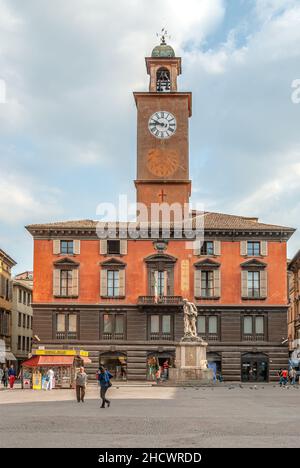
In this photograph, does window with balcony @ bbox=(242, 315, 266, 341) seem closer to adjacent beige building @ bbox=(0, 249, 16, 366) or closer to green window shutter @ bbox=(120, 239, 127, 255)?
green window shutter @ bbox=(120, 239, 127, 255)

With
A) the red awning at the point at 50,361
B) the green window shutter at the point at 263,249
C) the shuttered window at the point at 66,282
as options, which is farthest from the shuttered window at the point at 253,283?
the red awning at the point at 50,361

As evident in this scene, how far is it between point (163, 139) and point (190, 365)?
27.9 metres

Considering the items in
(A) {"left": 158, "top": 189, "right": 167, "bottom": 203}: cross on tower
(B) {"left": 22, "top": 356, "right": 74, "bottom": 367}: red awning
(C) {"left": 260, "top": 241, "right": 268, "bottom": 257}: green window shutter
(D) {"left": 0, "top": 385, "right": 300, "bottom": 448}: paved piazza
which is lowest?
(D) {"left": 0, "top": 385, "right": 300, "bottom": 448}: paved piazza

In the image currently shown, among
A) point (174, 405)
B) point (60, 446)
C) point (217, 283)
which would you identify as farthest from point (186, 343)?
point (60, 446)

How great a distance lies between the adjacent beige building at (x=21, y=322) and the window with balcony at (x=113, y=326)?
24133 millimetres

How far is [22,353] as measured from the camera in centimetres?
9644

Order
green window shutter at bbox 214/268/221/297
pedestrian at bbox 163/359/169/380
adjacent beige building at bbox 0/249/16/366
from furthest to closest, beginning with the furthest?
adjacent beige building at bbox 0/249/16/366, green window shutter at bbox 214/268/221/297, pedestrian at bbox 163/359/169/380

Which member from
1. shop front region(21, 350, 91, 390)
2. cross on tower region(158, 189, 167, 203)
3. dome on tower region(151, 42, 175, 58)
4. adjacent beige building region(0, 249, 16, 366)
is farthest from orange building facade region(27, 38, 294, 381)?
dome on tower region(151, 42, 175, 58)

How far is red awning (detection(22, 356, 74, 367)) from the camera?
181 feet

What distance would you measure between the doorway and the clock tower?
15891 mm

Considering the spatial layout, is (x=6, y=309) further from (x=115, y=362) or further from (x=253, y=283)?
(x=253, y=283)

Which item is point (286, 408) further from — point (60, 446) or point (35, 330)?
point (35, 330)

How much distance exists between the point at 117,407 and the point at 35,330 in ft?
135
